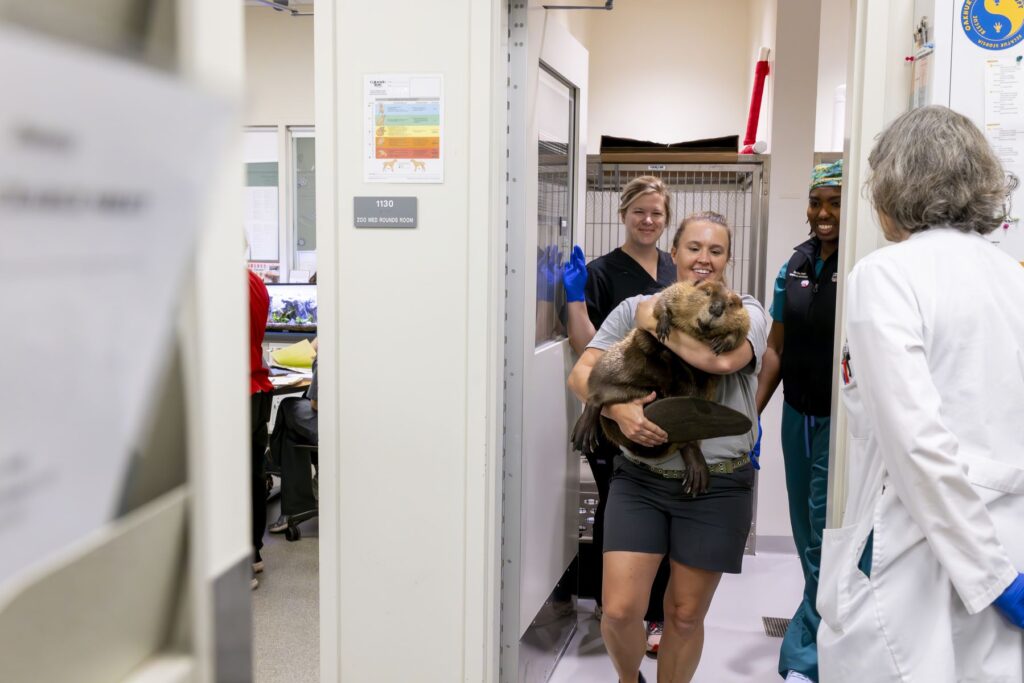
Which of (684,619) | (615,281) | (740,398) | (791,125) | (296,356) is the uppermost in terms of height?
(791,125)

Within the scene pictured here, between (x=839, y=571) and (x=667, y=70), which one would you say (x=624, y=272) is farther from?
(x=667, y=70)

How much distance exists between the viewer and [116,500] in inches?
17.3

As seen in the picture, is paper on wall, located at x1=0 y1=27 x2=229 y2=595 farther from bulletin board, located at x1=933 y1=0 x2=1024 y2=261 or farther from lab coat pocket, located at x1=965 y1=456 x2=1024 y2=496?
bulletin board, located at x1=933 y1=0 x2=1024 y2=261

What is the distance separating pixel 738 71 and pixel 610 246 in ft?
9.33

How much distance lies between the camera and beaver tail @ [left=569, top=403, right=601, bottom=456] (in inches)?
98.3

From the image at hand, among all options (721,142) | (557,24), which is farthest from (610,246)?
(557,24)

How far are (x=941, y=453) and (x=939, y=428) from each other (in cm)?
4

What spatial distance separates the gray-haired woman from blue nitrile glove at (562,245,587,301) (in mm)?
1500

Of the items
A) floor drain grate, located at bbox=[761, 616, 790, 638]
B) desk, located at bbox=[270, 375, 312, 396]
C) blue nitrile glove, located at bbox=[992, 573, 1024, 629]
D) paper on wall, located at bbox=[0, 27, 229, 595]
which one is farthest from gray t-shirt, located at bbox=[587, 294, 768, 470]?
desk, located at bbox=[270, 375, 312, 396]

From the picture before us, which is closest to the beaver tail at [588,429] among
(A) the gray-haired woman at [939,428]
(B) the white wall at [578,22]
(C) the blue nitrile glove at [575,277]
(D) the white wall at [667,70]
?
(C) the blue nitrile glove at [575,277]

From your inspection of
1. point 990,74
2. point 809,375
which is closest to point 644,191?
point 809,375

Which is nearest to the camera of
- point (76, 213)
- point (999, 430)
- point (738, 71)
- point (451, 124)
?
point (76, 213)

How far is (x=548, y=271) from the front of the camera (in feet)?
9.25

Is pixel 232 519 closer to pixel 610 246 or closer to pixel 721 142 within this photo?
pixel 610 246
